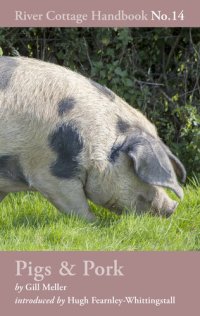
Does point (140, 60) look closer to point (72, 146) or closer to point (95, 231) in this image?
point (72, 146)

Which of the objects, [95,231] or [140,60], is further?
[140,60]

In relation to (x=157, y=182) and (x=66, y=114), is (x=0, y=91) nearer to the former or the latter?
(x=66, y=114)

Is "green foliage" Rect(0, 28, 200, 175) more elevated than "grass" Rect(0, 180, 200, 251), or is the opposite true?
"green foliage" Rect(0, 28, 200, 175)

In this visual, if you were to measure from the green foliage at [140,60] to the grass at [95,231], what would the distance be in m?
2.33

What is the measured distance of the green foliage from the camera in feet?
29.7

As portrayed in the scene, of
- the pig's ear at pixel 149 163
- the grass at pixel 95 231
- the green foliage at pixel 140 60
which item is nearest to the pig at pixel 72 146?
the pig's ear at pixel 149 163

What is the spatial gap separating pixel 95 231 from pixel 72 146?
0.74 metres

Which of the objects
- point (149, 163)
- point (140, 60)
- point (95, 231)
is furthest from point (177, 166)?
point (140, 60)

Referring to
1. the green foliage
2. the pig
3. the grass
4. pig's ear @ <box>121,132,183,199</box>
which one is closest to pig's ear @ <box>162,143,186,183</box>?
the pig

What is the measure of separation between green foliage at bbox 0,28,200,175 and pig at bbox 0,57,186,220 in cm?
251

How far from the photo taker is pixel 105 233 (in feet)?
20.9

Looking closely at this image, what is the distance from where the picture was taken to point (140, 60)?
938 centimetres

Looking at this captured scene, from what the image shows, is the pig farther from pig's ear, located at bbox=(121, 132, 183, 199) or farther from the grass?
the grass

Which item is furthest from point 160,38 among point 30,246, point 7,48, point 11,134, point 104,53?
point 30,246
